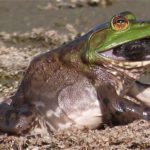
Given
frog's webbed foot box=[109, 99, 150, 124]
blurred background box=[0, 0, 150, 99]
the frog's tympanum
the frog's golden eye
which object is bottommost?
frog's webbed foot box=[109, 99, 150, 124]

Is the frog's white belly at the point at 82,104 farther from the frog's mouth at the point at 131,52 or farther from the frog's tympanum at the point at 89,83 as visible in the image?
the frog's mouth at the point at 131,52

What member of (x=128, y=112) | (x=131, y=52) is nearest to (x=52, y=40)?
(x=131, y=52)

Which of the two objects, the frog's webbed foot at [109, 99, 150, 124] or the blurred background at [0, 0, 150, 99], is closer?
the frog's webbed foot at [109, 99, 150, 124]

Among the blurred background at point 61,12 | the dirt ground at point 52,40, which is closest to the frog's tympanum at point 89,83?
the dirt ground at point 52,40

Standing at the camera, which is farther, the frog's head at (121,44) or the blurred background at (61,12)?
the blurred background at (61,12)

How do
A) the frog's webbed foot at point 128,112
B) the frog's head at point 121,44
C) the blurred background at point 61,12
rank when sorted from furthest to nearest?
the blurred background at point 61,12 < the frog's head at point 121,44 < the frog's webbed foot at point 128,112

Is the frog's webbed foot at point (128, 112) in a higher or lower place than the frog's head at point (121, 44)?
lower

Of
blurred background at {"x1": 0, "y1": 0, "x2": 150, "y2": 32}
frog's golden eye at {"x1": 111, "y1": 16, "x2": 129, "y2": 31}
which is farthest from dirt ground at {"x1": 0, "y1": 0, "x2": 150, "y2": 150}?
frog's golden eye at {"x1": 111, "y1": 16, "x2": 129, "y2": 31}

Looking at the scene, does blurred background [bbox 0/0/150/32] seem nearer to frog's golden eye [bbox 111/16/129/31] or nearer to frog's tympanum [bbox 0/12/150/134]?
frog's tympanum [bbox 0/12/150/134]
